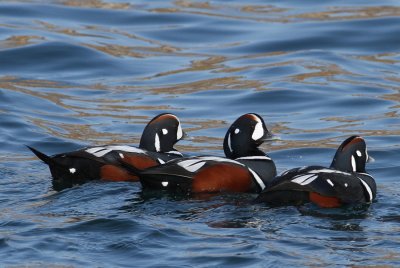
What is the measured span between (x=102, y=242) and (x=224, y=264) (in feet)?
4.03

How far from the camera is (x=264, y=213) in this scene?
10.7m

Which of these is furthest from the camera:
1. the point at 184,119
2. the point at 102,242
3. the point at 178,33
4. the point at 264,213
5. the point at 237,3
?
Result: the point at 237,3

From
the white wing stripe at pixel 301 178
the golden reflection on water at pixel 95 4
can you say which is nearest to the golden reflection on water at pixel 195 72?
the golden reflection on water at pixel 95 4

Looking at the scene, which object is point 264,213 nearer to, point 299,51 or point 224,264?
point 224,264

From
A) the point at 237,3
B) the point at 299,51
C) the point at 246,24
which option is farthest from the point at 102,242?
the point at 237,3

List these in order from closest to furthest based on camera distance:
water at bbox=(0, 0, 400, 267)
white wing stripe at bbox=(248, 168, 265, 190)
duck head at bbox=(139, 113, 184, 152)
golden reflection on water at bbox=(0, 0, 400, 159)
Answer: water at bbox=(0, 0, 400, 267), white wing stripe at bbox=(248, 168, 265, 190), duck head at bbox=(139, 113, 184, 152), golden reflection on water at bbox=(0, 0, 400, 159)

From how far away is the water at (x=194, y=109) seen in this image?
959 cm

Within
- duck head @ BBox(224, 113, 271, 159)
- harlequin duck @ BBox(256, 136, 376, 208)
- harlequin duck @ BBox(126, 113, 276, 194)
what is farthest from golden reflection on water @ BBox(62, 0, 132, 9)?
harlequin duck @ BBox(256, 136, 376, 208)

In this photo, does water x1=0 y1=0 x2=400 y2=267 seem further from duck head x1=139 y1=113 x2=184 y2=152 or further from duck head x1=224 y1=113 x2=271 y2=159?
duck head x1=139 y1=113 x2=184 y2=152

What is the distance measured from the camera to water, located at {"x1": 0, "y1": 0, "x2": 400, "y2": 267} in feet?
31.4

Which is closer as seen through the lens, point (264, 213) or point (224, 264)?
point (224, 264)

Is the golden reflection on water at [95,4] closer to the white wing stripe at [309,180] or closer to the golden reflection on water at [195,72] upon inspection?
the golden reflection on water at [195,72]

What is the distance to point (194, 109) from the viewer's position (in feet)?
56.6

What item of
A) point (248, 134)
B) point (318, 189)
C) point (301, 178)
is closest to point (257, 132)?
point (248, 134)
